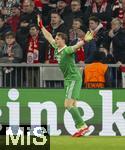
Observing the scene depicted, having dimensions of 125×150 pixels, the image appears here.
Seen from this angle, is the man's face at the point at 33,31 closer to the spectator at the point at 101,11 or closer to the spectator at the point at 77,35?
the spectator at the point at 77,35

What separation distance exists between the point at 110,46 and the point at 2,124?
11.0 ft

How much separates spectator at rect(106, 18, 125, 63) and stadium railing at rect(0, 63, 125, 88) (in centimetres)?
60

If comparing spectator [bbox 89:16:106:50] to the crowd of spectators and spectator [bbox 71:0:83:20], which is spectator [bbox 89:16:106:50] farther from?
spectator [bbox 71:0:83:20]

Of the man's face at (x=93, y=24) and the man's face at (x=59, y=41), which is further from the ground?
the man's face at (x=93, y=24)

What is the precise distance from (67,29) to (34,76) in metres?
1.64

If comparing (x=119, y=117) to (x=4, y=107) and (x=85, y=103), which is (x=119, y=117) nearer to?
(x=85, y=103)

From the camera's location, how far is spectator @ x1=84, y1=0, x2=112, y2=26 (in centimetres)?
1770

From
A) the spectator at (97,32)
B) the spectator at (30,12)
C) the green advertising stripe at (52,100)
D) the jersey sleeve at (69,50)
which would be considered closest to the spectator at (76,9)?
the spectator at (97,32)

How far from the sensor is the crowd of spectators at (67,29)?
1703 centimetres

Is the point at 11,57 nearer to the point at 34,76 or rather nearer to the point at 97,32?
the point at 34,76

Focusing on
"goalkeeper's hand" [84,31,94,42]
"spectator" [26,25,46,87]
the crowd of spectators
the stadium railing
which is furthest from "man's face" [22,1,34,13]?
"goalkeeper's hand" [84,31,94,42]

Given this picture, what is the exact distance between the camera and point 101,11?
58.5 ft

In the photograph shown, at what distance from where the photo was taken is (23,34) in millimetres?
18125

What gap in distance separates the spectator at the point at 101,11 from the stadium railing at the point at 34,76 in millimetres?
1793
